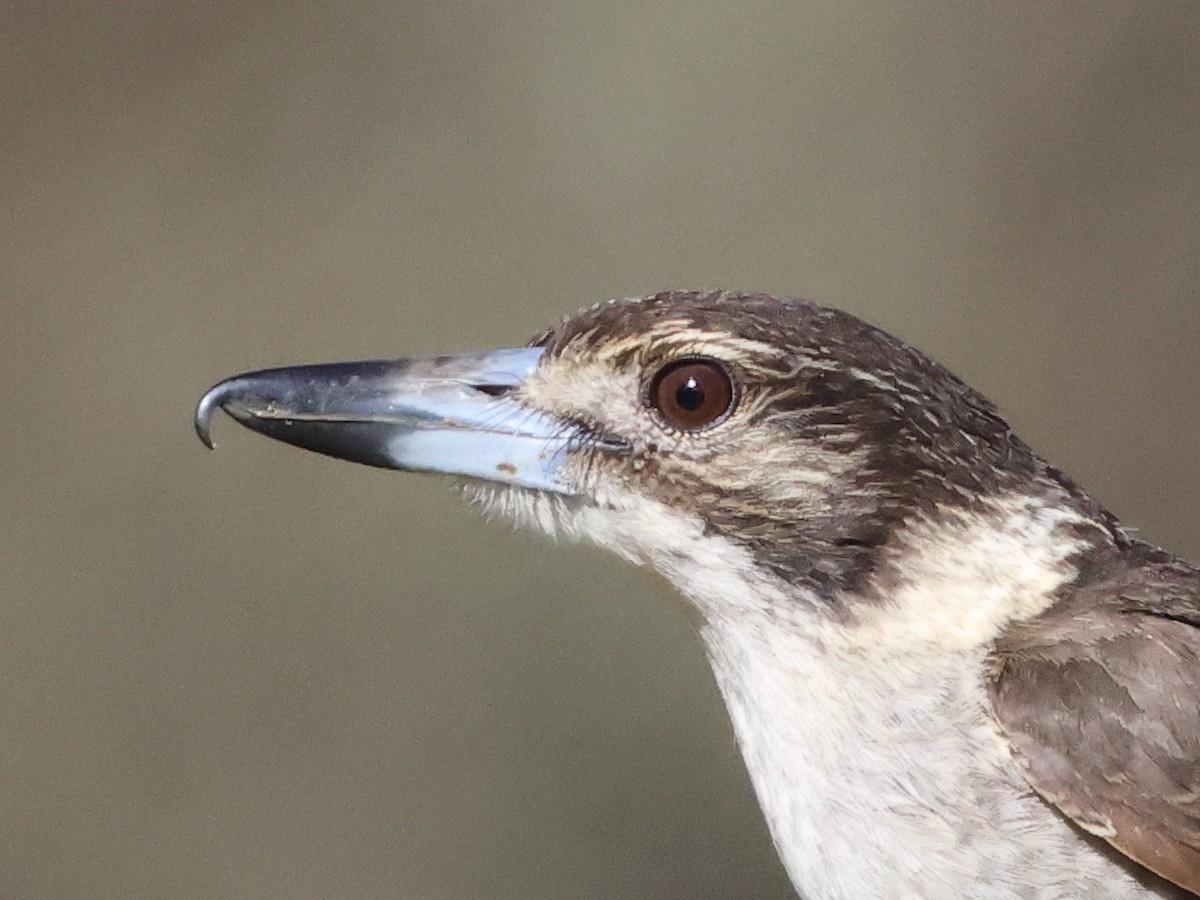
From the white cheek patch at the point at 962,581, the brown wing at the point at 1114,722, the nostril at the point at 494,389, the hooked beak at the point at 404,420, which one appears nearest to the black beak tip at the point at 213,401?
the hooked beak at the point at 404,420

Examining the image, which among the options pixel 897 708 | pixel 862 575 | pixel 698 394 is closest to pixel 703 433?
pixel 698 394

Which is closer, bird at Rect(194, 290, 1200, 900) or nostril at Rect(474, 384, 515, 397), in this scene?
bird at Rect(194, 290, 1200, 900)

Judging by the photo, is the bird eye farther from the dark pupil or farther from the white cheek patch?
the white cheek patch

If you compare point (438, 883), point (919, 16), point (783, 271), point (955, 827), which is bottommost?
point (438, 883)

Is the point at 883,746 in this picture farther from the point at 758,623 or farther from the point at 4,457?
the point at 4,457

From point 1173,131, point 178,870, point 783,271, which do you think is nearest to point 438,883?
point 178,870

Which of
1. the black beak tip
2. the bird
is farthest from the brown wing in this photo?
the black beak tip

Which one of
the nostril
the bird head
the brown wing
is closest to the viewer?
the brown wing
